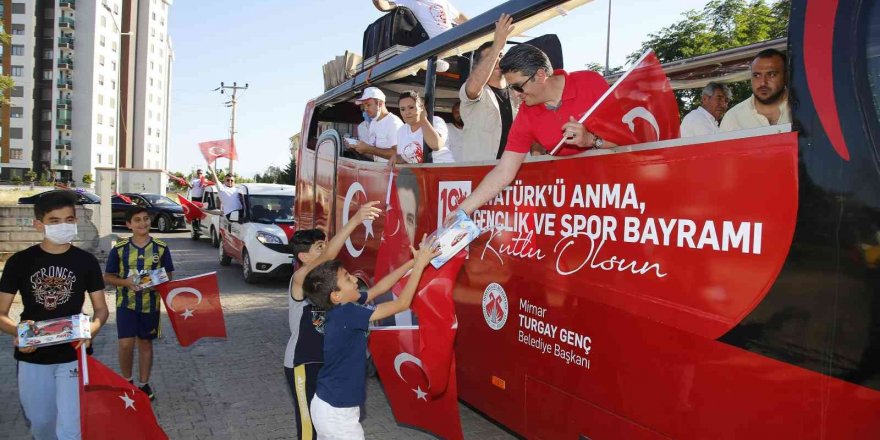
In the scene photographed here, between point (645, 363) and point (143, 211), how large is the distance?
4465 mm

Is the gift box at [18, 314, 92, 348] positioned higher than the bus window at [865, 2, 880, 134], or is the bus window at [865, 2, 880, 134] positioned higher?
the bus window at [865, 2, 880, 134]

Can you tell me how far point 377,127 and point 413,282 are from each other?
2.49m

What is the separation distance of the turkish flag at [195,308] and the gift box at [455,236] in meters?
3.04

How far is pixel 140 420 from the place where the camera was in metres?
3.42

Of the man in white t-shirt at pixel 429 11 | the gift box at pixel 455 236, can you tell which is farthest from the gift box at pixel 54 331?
the man in white t-shirt at pixel 429 11

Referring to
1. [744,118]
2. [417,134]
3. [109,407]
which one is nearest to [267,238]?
[417,134]

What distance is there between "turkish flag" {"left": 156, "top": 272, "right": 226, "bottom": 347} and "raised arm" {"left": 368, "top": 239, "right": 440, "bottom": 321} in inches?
110

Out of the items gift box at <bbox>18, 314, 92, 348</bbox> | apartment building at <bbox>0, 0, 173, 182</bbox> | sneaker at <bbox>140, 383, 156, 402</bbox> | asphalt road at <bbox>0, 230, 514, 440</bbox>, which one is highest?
apartment building at <bbox>0, 0, 173, 182</bbox>

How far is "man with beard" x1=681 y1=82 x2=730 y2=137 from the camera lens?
11.6 ft

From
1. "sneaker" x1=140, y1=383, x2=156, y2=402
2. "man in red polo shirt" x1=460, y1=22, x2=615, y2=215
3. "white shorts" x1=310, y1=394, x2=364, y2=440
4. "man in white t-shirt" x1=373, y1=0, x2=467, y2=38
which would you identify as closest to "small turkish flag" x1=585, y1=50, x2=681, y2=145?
"man in red polo shirt" x1=460, y1=22, x2=615, y2=215

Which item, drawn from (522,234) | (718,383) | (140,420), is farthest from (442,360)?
(140,420)

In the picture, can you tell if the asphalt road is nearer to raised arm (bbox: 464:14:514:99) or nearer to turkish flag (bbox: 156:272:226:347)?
turkish flag (bbox: 156:272:226:347)

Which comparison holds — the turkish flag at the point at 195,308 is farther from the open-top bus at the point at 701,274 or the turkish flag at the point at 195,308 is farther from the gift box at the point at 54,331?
the open-top bus at the point at 701,274

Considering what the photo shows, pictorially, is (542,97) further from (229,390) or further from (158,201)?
(158,201)
